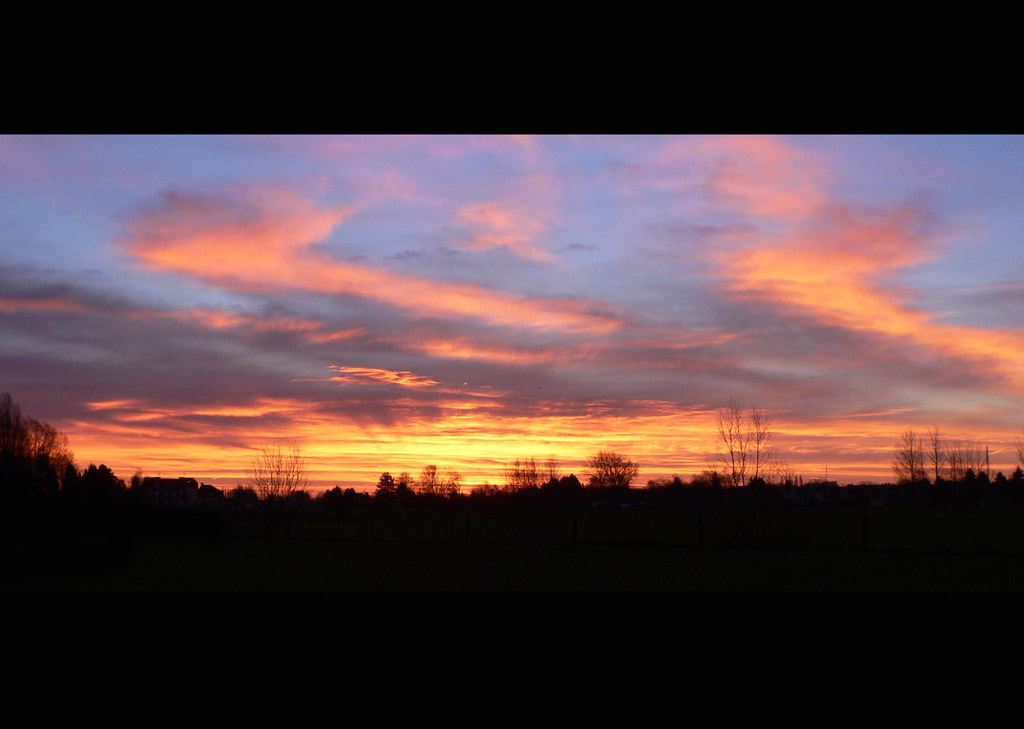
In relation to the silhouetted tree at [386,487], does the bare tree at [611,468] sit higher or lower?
higher

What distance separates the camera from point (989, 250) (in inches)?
137

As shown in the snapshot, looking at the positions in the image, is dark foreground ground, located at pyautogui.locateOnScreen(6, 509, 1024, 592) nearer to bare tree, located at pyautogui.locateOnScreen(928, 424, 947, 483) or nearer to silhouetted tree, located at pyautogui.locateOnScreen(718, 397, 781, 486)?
silhouetted tree, located at pyautogui.locateOnScreen(718, 397, 781, 486)

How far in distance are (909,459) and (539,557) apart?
2597 cm

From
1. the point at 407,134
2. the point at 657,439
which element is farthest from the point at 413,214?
the point at 657,439

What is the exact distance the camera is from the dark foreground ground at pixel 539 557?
1.44 meters

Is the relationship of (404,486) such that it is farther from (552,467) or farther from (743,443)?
(552,467)

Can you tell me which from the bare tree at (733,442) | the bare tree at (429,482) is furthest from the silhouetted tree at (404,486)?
the bare tree at (733,442)

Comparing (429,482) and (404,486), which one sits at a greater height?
(429,482)

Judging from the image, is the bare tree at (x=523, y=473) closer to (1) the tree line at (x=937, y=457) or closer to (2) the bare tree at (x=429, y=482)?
(2) the bare tree at (x=429, y=482)

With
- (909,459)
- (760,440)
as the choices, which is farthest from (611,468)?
(760,440)

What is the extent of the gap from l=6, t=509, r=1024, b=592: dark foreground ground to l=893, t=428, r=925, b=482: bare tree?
7667mm

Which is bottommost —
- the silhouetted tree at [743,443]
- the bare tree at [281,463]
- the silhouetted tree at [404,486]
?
the silhouetted tree at [404,486]

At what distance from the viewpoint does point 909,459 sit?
31594mm

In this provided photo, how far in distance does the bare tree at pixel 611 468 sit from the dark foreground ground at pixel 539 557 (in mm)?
14511
